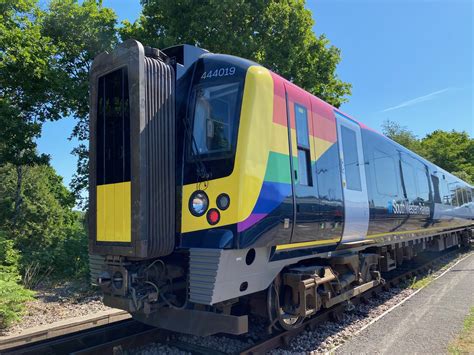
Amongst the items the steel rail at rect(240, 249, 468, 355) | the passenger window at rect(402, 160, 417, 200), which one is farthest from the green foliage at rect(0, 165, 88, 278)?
the passenger window at rect(402, 160, 417, 200)

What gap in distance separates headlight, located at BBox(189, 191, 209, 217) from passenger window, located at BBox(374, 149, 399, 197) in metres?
4.29

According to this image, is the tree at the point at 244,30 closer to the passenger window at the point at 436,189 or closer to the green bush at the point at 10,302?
the passenger window at the point at 436,189

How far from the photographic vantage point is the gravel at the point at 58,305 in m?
6.54

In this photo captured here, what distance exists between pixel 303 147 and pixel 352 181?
1.70 m

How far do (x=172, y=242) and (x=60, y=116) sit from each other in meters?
8.75

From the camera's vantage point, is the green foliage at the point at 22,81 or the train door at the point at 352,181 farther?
the green foliage at the point at 22,81

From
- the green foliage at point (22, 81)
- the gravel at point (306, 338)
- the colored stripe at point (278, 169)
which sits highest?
the green foliage at point (22, 81)

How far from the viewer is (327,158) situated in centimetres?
545

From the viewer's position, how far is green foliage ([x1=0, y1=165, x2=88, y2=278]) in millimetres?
10550

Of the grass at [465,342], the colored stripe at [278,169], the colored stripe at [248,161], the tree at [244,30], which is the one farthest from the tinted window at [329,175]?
the tree at [244,30]

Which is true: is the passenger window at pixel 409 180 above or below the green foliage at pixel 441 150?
below

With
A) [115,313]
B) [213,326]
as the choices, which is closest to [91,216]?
[213,326]

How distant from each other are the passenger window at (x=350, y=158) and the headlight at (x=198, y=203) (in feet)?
9.12

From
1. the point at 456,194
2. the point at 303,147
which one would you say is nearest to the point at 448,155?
the point at 456,194
